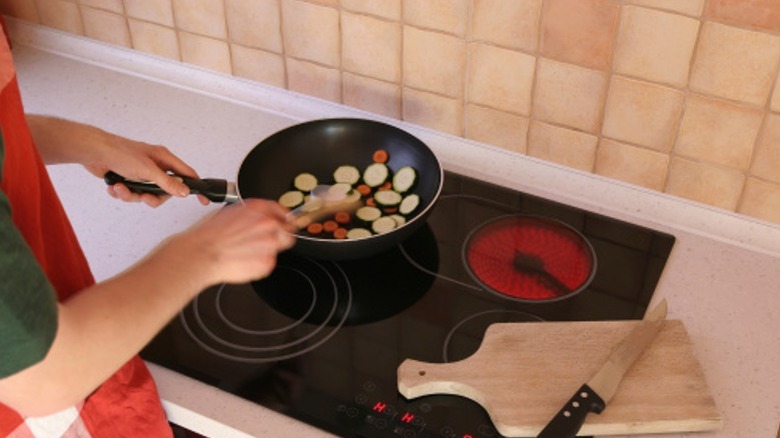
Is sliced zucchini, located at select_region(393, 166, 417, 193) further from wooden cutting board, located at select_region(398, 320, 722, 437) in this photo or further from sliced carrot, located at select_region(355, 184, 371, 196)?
wooden cutting board, located at select_region(398, 320, 722, 437)

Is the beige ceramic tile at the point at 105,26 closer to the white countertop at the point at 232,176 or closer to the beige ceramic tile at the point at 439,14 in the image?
the white countertop at the point at 232,176

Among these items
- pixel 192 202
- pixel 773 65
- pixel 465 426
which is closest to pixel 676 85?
pixel 773 65

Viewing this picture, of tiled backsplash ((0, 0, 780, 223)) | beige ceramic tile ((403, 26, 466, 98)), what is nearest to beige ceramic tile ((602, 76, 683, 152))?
tiled backsplash ((0, 0, 780, 223))

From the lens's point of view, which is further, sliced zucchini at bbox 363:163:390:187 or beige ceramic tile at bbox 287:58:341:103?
beige ceramic tile at bbox 287:58:341:103

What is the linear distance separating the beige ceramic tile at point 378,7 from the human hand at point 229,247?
1.50 ft

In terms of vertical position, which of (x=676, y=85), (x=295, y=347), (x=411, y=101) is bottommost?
(x=295, y=347)

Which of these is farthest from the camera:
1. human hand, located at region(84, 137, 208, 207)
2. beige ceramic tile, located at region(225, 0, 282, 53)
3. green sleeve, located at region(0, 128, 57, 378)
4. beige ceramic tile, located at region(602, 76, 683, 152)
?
beige ceramic tile, located at region(225, 0, 282, 53)

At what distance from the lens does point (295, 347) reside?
1.00m

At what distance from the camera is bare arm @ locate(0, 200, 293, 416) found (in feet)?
2.23

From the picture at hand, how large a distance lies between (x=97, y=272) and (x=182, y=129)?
332mm

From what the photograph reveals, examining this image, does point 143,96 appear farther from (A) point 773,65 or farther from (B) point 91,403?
(A) point 773,65

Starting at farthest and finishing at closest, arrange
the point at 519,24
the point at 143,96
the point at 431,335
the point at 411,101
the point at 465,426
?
the point at 143,96, the point at 411,101, the point at 519,24, the point at 431,335, the point at 465,426

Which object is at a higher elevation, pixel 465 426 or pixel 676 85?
pixel 676 85

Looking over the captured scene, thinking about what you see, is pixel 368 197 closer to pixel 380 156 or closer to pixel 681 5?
pixel 380 156
